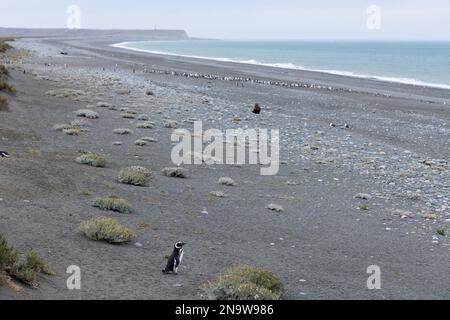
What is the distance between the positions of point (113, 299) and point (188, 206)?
5225 mm

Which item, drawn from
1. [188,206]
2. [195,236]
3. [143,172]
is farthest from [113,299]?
[143,172]

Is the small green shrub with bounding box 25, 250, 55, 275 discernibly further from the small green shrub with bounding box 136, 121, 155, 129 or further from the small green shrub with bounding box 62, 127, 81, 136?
the small green shrub with bounding box 136, 121, 155, 129

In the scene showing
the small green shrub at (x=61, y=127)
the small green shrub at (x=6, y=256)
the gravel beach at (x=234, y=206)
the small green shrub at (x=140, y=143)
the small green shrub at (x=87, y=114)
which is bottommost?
the gravel beach at (x=234, y=206)

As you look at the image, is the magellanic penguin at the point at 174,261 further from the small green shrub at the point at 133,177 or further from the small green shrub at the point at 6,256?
the small green shrub at the point at 133,177

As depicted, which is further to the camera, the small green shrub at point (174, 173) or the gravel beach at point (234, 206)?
the small green shrub at point (174, 173)

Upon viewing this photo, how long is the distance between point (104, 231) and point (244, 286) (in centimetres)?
297

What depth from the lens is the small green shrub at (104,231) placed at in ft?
29.5

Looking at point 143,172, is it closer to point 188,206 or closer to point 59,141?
point 188,206

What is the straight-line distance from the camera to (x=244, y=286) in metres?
7.16

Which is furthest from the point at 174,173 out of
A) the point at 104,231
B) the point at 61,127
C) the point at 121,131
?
the point at 61,127

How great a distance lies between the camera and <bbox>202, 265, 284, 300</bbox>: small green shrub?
7113mm

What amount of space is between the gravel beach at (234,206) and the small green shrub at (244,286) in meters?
0.27

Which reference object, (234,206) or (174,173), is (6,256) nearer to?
(234,206)

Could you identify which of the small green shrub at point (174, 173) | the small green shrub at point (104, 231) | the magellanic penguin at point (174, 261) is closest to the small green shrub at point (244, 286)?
the magellanic penguin at point (174, 261)
